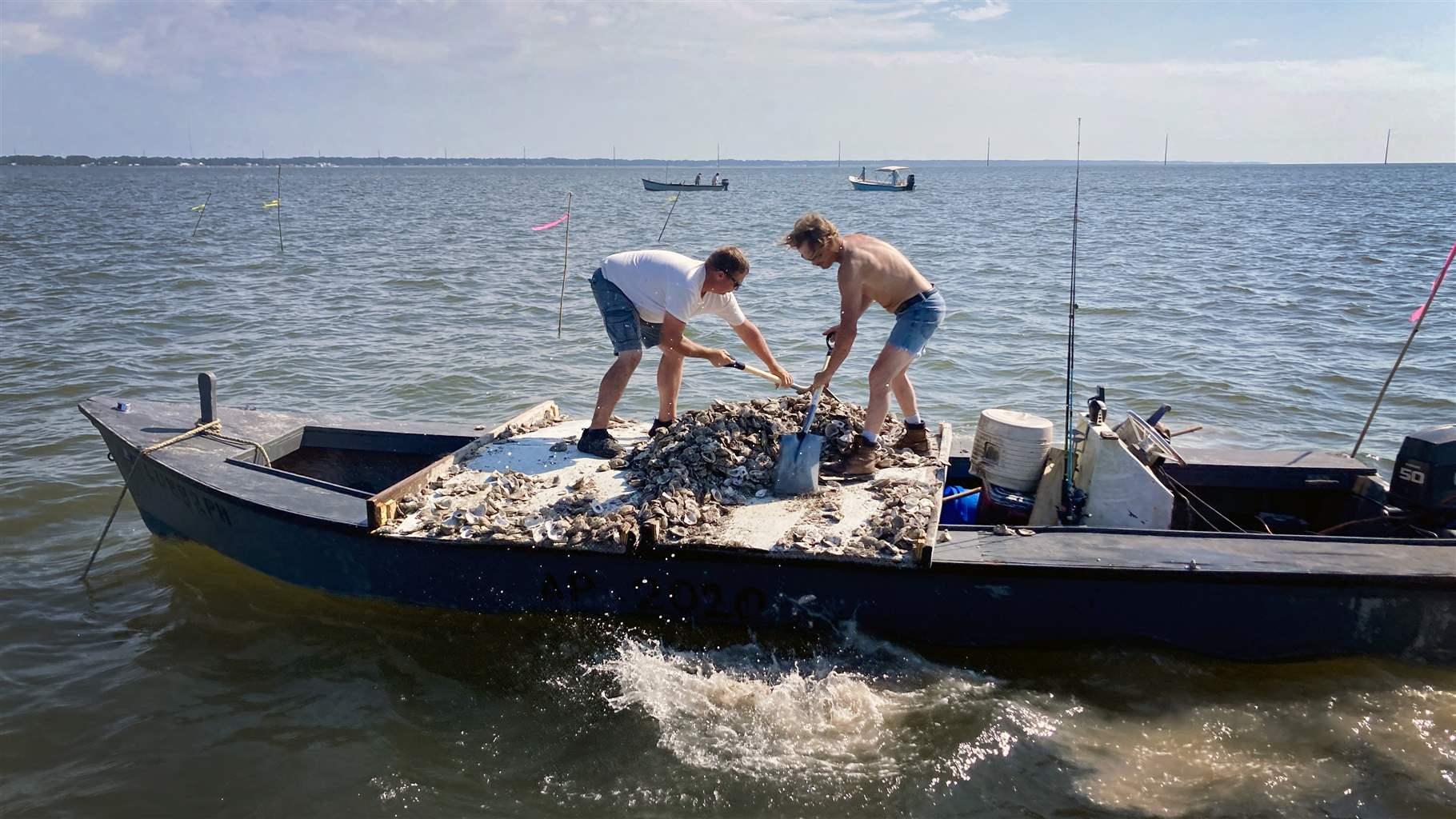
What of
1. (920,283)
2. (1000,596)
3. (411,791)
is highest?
(920,283)

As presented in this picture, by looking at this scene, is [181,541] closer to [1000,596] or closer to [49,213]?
[1000,596]

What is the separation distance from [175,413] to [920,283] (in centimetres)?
500

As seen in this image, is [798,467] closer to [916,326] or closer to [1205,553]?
[916,326]

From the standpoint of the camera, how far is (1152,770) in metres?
4.12

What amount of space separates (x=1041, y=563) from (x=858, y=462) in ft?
4.26

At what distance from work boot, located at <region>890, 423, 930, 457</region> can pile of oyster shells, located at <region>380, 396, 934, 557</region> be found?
105mm

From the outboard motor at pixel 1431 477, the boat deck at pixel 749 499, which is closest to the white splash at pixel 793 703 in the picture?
the boat deck at pixel 749 499

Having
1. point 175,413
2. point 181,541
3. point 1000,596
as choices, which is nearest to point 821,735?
point 1000,596

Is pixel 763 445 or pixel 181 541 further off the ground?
pixel 763 445

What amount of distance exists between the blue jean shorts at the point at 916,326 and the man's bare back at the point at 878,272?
0.27ft

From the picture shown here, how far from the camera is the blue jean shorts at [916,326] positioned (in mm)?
5301

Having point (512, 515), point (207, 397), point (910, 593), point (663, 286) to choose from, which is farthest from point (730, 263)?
point (207, 397)

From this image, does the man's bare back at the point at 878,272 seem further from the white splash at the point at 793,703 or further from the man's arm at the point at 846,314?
the white splash at the point at 793,703

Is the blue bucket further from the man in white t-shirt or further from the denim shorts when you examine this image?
the denim shorts
